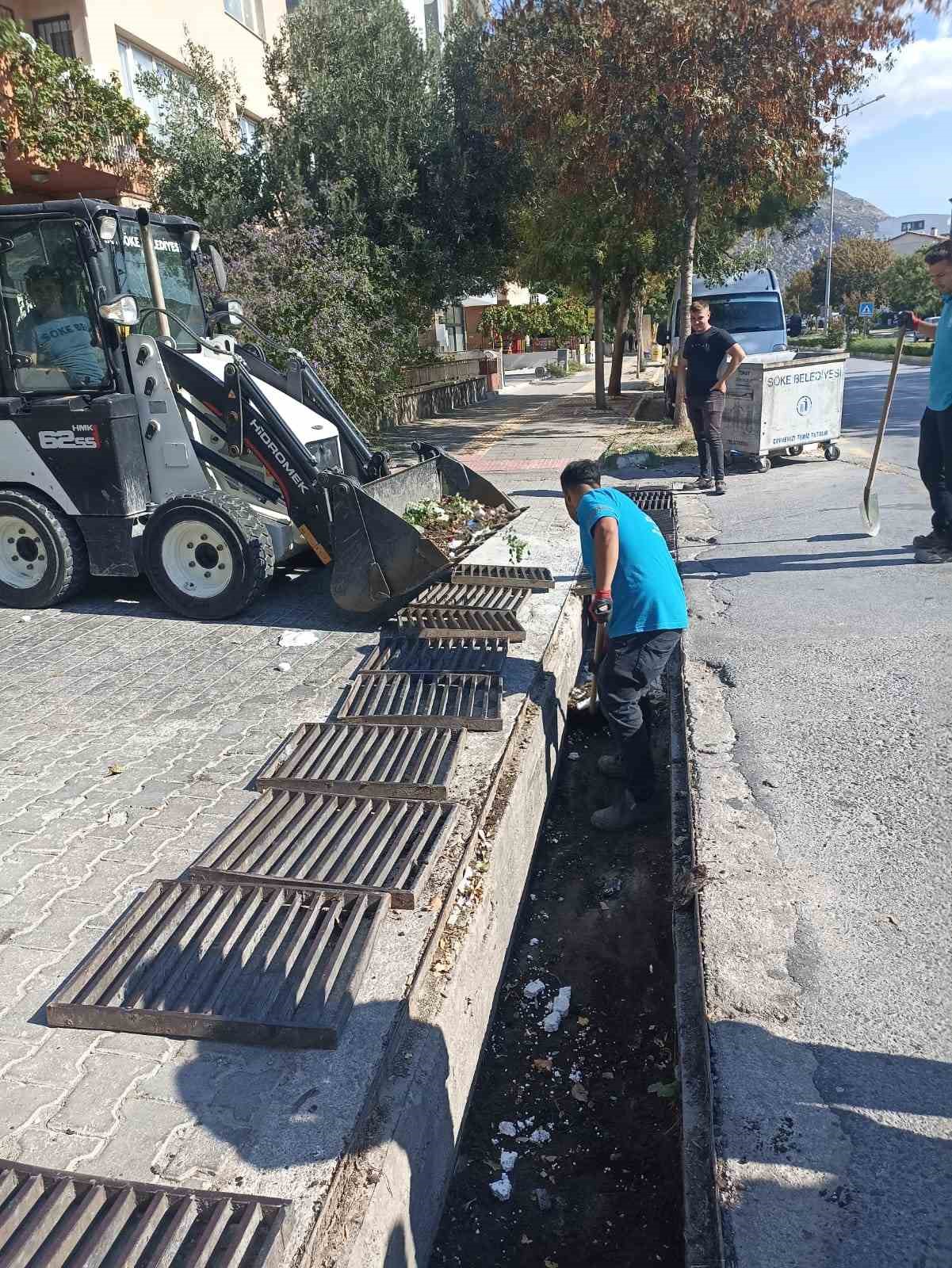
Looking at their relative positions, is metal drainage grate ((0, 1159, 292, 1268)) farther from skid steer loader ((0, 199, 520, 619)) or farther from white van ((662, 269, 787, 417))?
white van ((662, 269, 787, 417))

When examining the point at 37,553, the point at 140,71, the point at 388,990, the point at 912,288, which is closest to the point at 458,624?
the point at 37,553

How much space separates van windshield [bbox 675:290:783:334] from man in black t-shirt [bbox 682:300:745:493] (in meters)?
5.54

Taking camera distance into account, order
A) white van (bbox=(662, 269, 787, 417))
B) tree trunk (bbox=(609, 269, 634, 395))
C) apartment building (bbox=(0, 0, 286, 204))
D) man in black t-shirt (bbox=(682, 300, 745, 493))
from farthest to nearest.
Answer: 1. tree trunk (bbox=(609, 269, 634, 395))
2. white van (bbox=(662, 269, 787, 417))
3. apartment building (bbox=(0, 0, 286, 204))
4. man in black t-shirt (bbox=(682, 300, 745, 493))

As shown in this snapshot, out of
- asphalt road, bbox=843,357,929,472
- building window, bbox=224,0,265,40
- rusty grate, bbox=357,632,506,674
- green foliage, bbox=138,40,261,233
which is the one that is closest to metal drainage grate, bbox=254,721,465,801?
rusty grate, bbox=357,632,506,674

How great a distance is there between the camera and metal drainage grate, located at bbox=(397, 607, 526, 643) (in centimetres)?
604

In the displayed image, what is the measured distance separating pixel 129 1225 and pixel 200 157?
15.0 metres

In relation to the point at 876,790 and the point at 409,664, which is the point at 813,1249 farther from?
the point at 409,664

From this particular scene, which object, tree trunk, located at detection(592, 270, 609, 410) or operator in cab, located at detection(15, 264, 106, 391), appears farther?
tree trunk, located at detection(592, 270, 609, 410)

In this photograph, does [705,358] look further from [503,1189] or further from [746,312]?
[503,1189]

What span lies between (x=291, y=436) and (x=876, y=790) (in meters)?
4.13

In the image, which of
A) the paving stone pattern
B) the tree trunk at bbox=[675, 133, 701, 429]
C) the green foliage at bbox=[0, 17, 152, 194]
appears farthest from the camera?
the tree trunk at bbox=[675, 133, 701, 429]

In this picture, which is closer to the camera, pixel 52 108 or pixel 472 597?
pixel 472 597

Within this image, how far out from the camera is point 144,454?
6.77m

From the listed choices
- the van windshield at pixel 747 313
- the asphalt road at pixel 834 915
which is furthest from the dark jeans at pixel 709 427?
the van windshield at pixel 747 313
